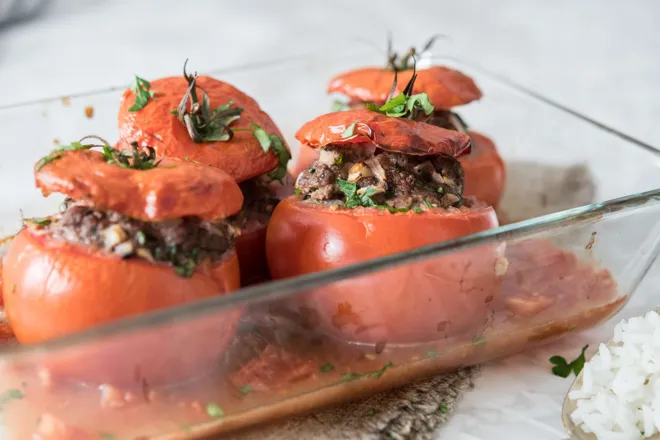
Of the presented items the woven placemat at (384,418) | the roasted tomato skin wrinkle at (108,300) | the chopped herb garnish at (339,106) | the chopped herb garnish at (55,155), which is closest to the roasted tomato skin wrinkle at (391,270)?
the woven placemat at (384,418)

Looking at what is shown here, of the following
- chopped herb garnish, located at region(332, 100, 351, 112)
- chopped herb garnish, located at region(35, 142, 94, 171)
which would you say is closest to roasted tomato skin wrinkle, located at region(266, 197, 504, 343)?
chopped herb garnish, located at region(35, 142, 94, 171)

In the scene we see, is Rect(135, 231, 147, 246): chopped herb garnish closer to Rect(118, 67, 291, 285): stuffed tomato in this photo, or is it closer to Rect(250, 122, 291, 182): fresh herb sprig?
Rect(118, 67, 291, 285): stuffed tomato

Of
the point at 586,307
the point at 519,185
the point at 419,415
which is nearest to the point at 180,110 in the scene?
the point at 419,415

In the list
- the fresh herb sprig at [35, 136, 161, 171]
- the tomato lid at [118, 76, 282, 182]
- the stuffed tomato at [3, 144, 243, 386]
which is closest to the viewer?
the stuffed tomato at [3, 144, 243, 386]

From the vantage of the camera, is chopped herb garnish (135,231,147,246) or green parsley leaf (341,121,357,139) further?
green parsley leaf (341,121,357,139)

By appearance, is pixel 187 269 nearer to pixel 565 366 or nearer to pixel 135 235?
pixel 135 235

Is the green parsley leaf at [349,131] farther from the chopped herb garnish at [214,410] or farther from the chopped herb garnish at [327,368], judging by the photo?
the chopped herb garnish at [214,410]

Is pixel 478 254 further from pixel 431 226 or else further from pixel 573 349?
pixel 573 349

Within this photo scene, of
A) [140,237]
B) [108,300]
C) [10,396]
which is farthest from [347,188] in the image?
[10,396]
